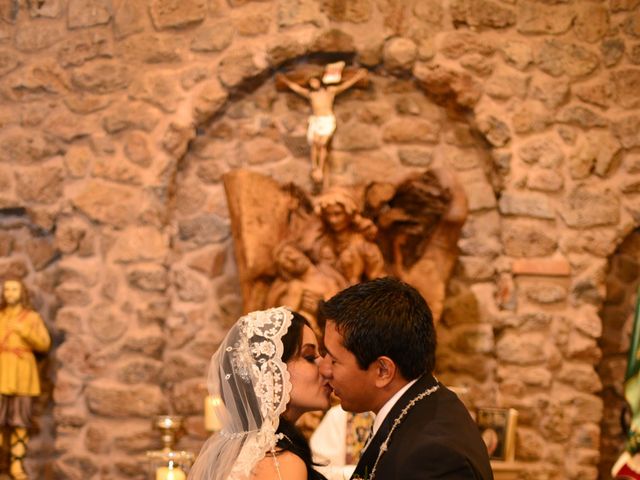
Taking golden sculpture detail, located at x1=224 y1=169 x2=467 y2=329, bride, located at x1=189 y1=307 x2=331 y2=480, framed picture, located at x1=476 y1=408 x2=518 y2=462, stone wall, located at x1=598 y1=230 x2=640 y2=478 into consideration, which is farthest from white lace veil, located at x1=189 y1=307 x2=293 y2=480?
stone wall, located at x1=598 y1=230 x2=640 y2=478

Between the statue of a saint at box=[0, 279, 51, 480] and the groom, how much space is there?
11.4ft

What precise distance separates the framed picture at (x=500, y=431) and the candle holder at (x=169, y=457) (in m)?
1.54

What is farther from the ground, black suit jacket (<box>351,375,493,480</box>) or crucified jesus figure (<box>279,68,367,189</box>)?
crucified jesus figure (<box>279,68,367,189</box>)

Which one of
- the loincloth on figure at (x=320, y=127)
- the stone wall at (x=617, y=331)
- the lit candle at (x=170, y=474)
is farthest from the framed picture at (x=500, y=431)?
the loincloth on figure at (x=320, y=127)

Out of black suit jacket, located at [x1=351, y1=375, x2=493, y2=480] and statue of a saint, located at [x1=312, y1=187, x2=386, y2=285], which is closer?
black suit jacket, located at [x1=351, y1=375, x2=493, y2=480]

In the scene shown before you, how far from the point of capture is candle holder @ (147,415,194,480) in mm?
3852

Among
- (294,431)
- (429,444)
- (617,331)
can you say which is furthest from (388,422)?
(617,331)

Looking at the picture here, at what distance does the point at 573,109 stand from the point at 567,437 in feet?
6.00

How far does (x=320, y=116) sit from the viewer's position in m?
5.21

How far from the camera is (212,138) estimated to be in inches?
213

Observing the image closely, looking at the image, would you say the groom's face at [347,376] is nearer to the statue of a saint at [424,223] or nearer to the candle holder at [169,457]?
the candle holder at [169,457]

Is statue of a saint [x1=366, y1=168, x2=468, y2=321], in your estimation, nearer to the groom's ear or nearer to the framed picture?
the framed picture

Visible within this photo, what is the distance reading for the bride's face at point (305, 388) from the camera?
2.41 metres

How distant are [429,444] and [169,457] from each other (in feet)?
7.74
